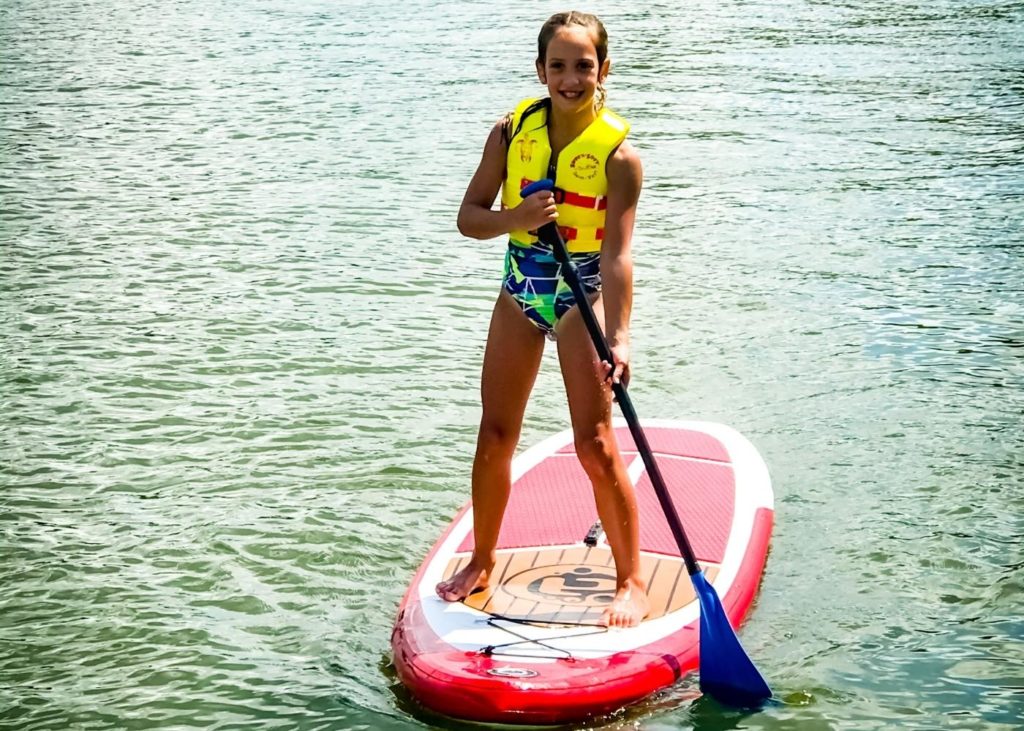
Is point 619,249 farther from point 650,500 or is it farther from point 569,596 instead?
point 650,500

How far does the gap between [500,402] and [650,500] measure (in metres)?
1.47

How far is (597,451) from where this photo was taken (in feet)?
16.2

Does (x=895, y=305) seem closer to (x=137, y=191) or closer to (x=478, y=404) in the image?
(x=478, y=404)

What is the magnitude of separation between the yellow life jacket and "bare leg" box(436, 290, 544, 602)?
0.32 metres

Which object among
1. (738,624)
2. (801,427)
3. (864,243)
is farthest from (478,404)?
(864,243)

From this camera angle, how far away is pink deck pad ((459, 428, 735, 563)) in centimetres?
580

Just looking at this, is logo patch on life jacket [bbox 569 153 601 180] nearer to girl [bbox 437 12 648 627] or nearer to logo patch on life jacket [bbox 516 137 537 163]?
girl [bbox 437 12 648 627]

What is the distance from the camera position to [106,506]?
22.6 ft

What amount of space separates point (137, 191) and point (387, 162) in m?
2.51

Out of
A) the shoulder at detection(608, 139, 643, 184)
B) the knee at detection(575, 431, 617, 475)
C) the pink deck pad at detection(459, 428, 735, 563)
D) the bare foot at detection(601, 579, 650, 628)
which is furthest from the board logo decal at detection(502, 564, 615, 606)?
the shoulder at detection(608, 139, 643, 184)

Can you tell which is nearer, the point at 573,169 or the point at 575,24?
the point at 575,24

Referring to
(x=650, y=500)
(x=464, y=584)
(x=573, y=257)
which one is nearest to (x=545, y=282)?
(x=573, y=257)

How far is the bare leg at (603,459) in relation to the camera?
4879 mm

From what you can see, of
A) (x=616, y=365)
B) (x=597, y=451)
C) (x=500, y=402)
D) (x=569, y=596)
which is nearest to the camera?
(x=616, y=365)
